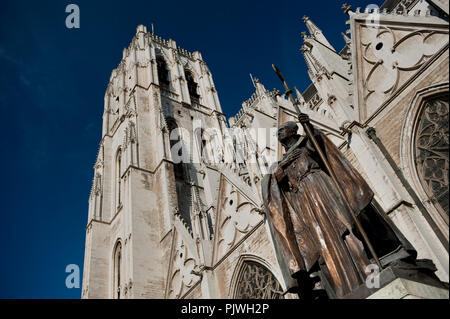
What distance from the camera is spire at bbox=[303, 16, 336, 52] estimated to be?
11.5 metres

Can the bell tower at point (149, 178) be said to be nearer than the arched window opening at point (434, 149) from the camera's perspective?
No

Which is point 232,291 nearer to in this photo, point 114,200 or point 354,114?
→ point 354,114

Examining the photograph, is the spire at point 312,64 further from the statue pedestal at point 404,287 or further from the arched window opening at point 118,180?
the arched window opening at point 118,180

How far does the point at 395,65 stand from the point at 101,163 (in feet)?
67.4

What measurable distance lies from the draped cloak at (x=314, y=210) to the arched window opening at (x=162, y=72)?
23122 mm

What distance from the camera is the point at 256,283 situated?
9984mm

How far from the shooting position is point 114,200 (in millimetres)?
22156

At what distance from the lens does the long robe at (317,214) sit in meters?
3.60

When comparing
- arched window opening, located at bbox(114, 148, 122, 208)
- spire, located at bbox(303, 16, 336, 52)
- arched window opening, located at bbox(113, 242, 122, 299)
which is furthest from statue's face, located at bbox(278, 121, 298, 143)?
arched window opening, located at bbox(114, 148, 122, 208)

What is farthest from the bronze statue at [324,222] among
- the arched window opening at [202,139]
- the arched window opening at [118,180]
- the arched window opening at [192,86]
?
the arched window opening at [192,86]

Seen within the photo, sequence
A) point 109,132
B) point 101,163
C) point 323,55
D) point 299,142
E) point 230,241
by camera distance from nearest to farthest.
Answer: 1. point 299,142
2. point 323,55
3. point 230,241
4. point 101,163
5. point 109,132

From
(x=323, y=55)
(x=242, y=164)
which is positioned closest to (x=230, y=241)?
(x=242, y=164)

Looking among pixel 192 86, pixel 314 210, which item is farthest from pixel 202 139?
pixel 314 210

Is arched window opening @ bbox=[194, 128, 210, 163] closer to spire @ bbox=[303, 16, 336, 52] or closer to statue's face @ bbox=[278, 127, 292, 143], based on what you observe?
spire @ bbox=[303, 16, 336, 52]
